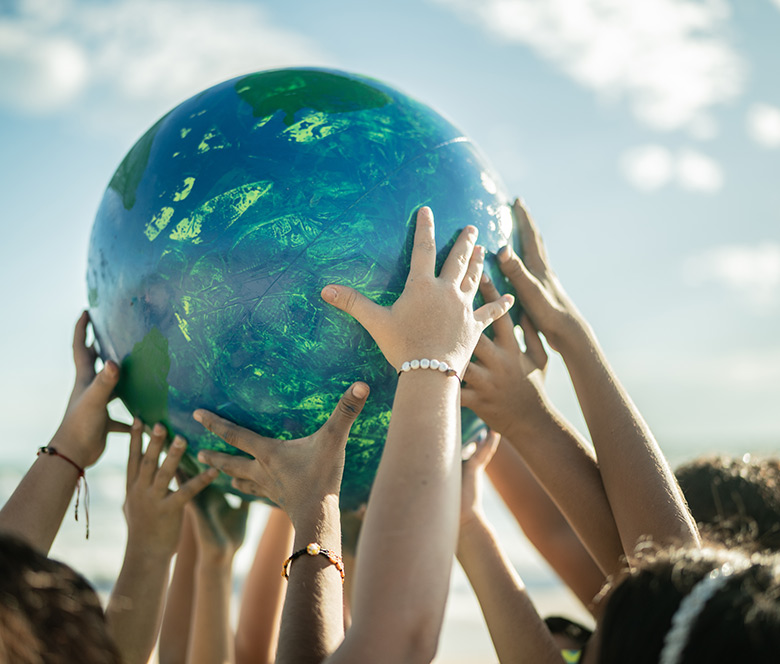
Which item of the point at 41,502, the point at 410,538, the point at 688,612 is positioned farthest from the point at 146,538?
the point at 688,612

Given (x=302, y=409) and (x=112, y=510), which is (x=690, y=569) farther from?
(x=112, y=510)

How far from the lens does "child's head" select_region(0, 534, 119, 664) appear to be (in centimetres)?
152

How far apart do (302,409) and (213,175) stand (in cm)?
83

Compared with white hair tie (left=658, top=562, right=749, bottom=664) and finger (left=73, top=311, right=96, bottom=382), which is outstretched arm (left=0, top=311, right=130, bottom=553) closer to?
finger (left=73, top=311, right=96, bottom=382)

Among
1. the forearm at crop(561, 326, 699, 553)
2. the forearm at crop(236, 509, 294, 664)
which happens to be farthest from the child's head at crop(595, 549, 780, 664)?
the forearm at crop(236, 509, 294, 664)

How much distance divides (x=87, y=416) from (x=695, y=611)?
2.24 m

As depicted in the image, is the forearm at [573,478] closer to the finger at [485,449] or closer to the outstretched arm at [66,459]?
the finger at [485,449]

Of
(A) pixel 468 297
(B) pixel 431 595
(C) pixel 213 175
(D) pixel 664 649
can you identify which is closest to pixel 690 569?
(D) pixel 664 649

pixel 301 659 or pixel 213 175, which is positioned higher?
pixel 213 175

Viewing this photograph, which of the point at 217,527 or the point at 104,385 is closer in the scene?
the point at 104,385

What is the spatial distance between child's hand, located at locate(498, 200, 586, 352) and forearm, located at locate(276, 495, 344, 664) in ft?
3.43

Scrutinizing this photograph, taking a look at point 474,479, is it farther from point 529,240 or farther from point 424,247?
point 424,247

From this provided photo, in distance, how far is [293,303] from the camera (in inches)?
93.0

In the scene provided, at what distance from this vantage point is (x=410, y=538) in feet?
5.77
